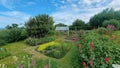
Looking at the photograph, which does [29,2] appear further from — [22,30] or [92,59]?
[92,59]

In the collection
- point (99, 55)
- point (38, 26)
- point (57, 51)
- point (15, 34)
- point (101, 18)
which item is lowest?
point (57, 51)

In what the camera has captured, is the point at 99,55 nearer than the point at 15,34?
Yes

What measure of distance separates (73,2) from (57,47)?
4.64m

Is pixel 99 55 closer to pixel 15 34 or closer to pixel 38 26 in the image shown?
pixel 38 26

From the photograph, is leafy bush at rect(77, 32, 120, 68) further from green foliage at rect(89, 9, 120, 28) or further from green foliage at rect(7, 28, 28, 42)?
green foliage at rect(89, 9, 120, 28)

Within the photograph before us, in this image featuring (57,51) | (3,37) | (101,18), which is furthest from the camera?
(101,18)

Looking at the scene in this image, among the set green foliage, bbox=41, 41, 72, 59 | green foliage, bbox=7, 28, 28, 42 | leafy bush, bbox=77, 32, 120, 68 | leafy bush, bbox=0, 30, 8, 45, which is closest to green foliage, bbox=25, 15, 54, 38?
green foliage, bbox=7, 28, 28, 42

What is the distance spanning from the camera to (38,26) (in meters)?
12.8

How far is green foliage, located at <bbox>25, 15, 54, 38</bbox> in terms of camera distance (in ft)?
41.9

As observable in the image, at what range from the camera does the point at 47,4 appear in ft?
34.1

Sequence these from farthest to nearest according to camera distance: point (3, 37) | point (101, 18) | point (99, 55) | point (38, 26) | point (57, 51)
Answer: point (101, 18) < point (38, 26) < point (3, 37) < point (57, 51) < point (99, 55)

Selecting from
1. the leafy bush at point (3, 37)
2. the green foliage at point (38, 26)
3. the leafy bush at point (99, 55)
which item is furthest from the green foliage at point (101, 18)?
the leafy bush at point (99, 55)

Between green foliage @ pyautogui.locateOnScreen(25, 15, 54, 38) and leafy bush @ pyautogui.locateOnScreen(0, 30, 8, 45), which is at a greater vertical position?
green foliage @ pyautogui.locateOnScreen(25, 15, 54, 38)

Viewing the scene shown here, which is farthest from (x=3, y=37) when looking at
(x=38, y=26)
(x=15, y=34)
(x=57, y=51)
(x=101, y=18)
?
(x=101, y=18)
